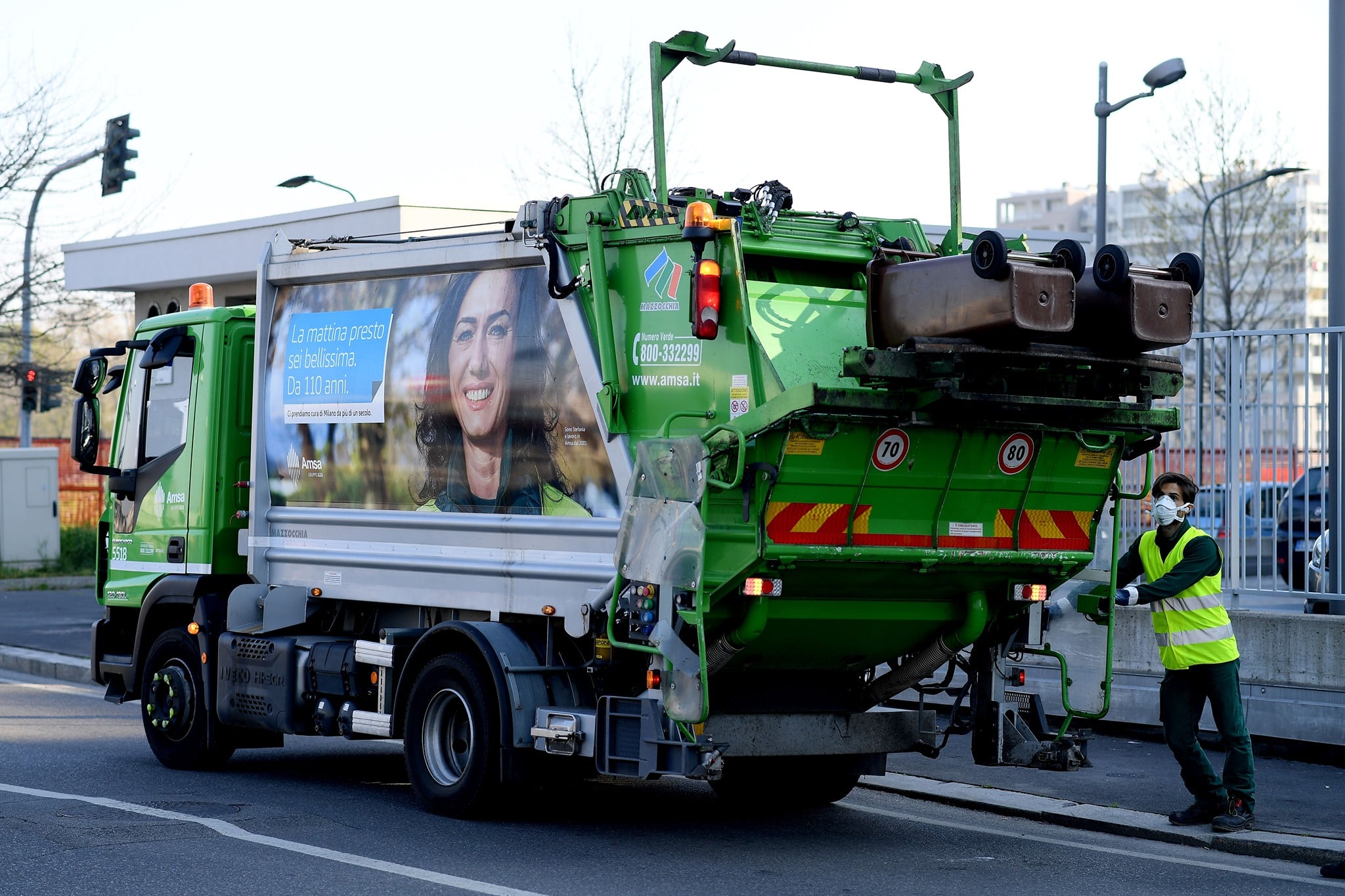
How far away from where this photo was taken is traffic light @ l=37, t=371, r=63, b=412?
27.9m

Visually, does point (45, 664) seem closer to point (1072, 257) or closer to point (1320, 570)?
point (1320, 570)

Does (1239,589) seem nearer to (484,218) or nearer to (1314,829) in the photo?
(1314,829)

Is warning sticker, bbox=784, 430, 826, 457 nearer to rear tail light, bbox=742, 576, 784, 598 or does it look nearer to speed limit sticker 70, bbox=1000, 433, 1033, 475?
rear tail light, bbox=742, 576, 784, 598

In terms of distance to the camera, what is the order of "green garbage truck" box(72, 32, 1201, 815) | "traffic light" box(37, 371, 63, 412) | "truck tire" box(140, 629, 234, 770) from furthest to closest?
"traffic light" box(37, 371, 63, 412) → "truck tire" box(140, 629, 234, 770) → "green garbage truck" box(72, 32, 1201, 815)

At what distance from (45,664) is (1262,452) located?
10989 mm

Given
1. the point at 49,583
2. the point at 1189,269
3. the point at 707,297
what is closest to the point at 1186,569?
the point at 1189,269

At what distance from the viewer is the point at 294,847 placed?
744cm

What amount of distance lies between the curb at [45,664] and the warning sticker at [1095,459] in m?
10.6

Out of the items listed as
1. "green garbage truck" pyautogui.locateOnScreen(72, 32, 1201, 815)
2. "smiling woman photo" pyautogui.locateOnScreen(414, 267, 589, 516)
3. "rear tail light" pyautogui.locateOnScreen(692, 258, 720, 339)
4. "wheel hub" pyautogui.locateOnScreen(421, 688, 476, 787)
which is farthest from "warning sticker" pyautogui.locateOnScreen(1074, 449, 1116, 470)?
"wheel hub" pyautogui.locateOnScreen(421, 688, 476, 787)

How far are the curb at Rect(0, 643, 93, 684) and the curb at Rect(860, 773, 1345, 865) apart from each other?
27.8 ft

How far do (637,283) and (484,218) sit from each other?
1063 centimetres

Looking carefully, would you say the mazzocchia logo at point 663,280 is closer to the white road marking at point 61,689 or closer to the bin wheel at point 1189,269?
the bin wheel at point 1189,269

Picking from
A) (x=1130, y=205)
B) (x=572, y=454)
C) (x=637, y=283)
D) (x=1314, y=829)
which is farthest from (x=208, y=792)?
(x=1130, y=205)

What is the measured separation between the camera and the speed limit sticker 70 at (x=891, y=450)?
274 inches
